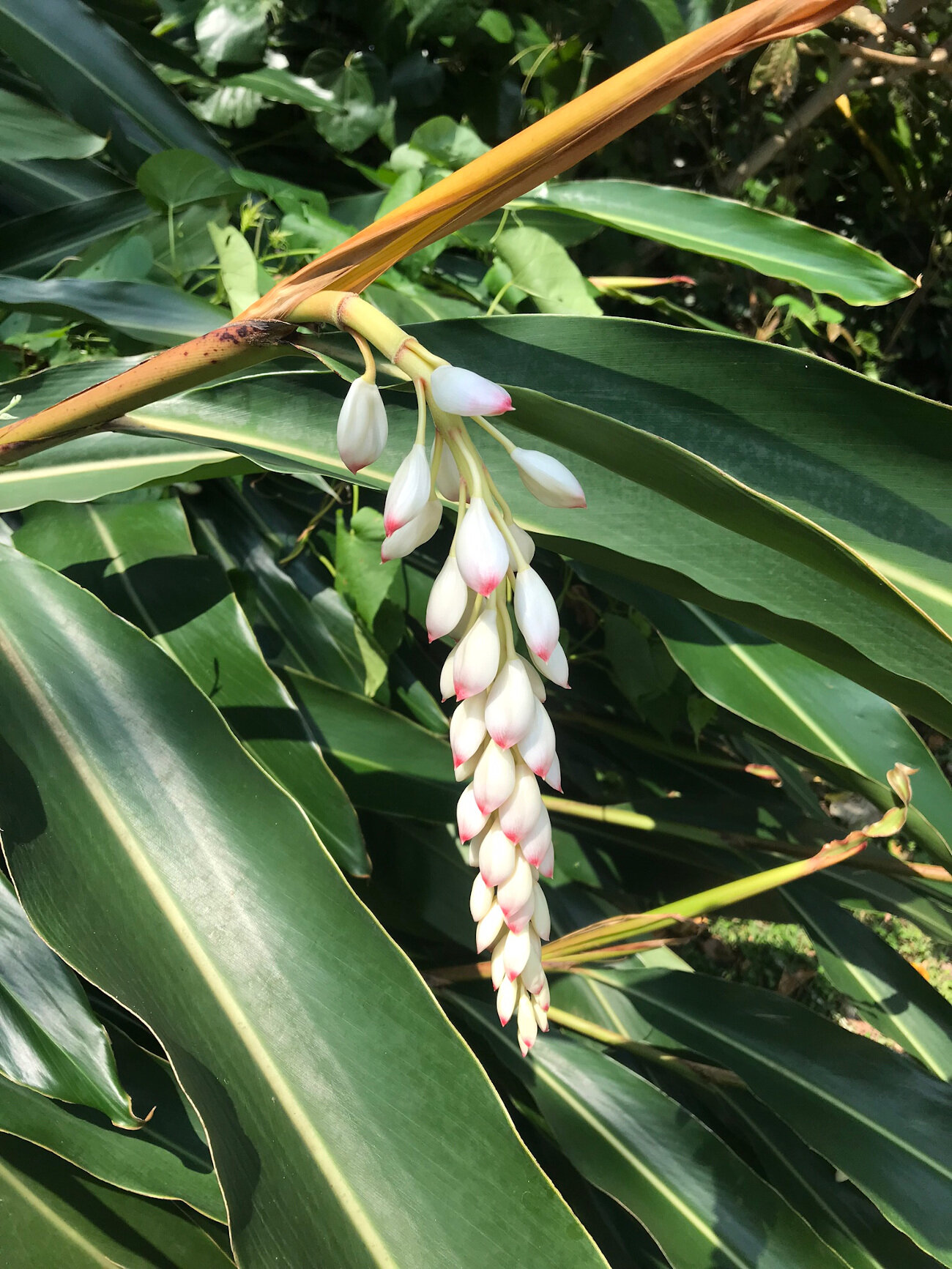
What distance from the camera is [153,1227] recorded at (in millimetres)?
612

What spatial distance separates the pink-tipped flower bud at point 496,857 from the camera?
30 cm

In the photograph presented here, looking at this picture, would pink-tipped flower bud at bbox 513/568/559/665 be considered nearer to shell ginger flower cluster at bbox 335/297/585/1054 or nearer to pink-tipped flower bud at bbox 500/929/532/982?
shell ginger flower cluster at bbox 335/297/585/1054

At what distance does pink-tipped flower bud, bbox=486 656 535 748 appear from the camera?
262mm

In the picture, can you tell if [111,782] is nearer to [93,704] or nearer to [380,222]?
[93,704]

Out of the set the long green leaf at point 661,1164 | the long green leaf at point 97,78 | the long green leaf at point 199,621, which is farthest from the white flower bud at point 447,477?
the long green leaf at point 97,78

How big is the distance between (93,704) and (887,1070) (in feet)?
2.34

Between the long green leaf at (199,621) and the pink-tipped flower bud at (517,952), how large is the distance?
0.94 ft

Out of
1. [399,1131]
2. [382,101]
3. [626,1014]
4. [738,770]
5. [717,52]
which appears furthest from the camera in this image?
[738,770]

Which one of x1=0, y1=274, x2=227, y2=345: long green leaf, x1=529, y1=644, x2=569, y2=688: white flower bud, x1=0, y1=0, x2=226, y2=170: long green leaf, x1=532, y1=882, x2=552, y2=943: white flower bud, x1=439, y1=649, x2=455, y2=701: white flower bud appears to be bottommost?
x1=532, y1=882, x2=552, y2=943: white flower bud

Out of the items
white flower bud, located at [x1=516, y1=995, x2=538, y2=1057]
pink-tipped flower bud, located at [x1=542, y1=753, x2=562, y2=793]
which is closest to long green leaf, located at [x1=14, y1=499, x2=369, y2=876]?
white flower bud, located at [x1=516, y1=995, x2=538, y2=1057]

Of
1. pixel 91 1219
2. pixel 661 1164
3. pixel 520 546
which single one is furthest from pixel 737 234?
pixel 91 1219

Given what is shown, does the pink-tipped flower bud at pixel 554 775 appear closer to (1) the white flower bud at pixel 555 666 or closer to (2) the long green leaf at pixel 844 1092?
(1) the white flower bud at pixel 555 666

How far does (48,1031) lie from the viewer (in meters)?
0.49

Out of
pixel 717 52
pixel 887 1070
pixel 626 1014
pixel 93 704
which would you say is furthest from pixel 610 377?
pixel 626 1014
